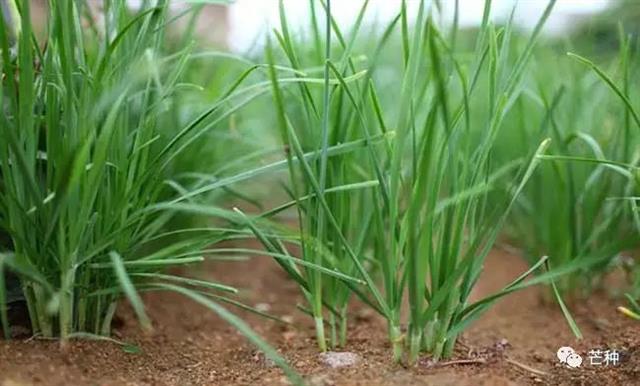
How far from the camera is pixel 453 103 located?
1.65m

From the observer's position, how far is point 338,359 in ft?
2.92

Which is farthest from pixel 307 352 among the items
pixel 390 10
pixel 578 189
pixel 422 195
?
pixel 390 10

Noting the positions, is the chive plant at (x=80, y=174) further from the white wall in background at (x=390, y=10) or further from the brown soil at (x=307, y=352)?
the white wall in background at (x=390, y=10)

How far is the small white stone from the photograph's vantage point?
87 cm

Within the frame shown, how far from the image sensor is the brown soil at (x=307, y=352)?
2.62ft

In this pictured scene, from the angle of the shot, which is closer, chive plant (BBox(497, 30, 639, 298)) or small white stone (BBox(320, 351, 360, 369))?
small white stone (BBox(320, 351, 360, 369))

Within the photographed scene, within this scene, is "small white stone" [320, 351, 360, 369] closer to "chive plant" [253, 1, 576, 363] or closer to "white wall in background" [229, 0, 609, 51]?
"chive plant" [253, 1, 576, 363]

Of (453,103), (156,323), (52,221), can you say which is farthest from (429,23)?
(453,103)

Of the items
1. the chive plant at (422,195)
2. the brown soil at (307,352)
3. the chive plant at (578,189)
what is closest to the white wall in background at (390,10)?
the chive plant at (578,189)

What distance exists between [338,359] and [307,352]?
0.07 meters

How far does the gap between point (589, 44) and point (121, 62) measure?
3.41ft

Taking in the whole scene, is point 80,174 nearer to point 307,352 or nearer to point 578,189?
point 307,352

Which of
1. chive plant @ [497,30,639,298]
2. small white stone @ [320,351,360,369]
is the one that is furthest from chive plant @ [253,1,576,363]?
chive plant @ [497,30,639,298]

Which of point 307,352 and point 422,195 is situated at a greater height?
point 422,195
